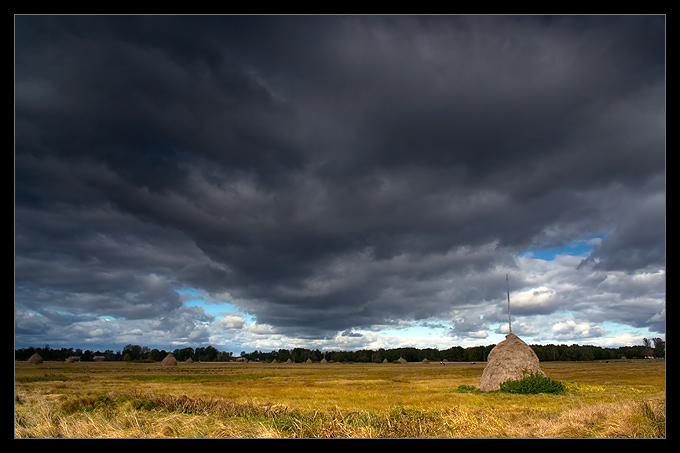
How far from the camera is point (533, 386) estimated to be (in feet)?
112

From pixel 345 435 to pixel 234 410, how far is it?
735 centimetres

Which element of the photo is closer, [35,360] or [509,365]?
[509,365]

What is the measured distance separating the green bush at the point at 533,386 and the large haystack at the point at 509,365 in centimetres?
55

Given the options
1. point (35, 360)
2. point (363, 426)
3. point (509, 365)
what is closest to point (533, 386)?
point (509, 365)

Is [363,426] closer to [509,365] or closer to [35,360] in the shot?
[509,365]

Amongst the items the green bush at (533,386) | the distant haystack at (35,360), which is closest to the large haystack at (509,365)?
the green bush at (533,386)

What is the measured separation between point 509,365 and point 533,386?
252 centimetres

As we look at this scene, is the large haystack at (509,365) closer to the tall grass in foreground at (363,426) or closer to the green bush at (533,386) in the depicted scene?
the green bush at (533,386)

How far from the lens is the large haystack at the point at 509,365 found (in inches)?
1417

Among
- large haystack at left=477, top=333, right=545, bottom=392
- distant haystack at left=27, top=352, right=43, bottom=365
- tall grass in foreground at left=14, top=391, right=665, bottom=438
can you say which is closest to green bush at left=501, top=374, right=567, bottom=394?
large haystack at left=477, top=333, right=545, bottom=392

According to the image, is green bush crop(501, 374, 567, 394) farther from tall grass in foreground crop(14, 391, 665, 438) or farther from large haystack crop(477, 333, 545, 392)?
tall grass in foreground crop(14, 391, 665, 438)

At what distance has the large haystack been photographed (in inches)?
1417

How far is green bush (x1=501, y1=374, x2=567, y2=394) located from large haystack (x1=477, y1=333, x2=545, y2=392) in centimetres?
55
